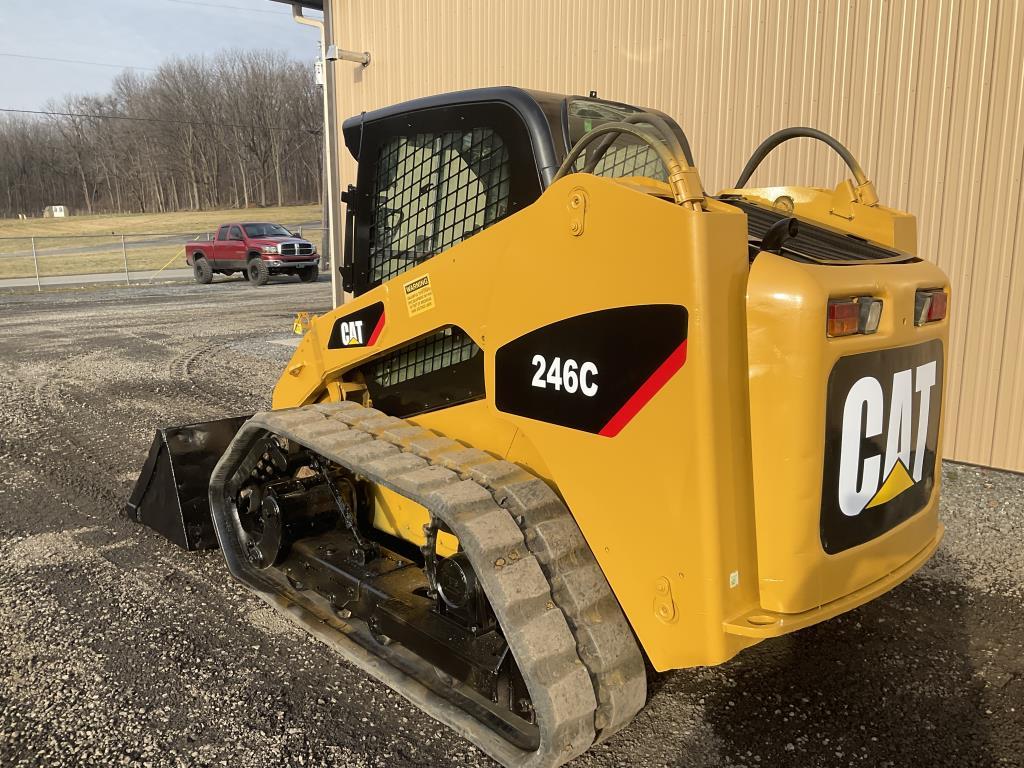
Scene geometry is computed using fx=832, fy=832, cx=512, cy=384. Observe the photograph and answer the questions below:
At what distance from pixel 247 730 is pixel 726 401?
6.63 ft

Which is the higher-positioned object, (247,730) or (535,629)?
(535,629)

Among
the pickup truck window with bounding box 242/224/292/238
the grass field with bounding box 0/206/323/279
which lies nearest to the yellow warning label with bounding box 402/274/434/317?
the pickup truck window with bounding box 242/224/292/238

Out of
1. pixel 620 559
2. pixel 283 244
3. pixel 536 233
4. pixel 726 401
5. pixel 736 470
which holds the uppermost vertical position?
pixel 536 233

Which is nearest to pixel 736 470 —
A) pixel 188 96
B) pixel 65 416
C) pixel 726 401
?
pixel 726 401

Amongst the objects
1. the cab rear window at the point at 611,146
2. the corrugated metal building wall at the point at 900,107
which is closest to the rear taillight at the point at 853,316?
the cab rear window at the point at 611,146

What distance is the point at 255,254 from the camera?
2327 centimetres

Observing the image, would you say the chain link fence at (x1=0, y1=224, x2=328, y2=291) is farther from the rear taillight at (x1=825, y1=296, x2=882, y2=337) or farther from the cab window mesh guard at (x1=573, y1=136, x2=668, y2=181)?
the rear taillight at (x1=825, y1=296, x2=882, y2=337)

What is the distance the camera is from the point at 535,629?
7.80 ft

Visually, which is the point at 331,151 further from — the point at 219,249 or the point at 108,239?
the point at 108,239

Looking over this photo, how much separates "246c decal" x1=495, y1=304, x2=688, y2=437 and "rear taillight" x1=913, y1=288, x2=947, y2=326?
3.11 ft

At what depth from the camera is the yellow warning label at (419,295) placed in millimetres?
3119

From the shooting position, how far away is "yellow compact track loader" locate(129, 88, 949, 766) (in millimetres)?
2240

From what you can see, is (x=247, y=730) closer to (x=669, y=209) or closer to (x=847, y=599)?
(x=847, y=599)

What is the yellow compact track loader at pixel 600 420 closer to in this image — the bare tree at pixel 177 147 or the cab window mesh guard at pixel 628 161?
the cab window mesh guard at pixel 628 161
